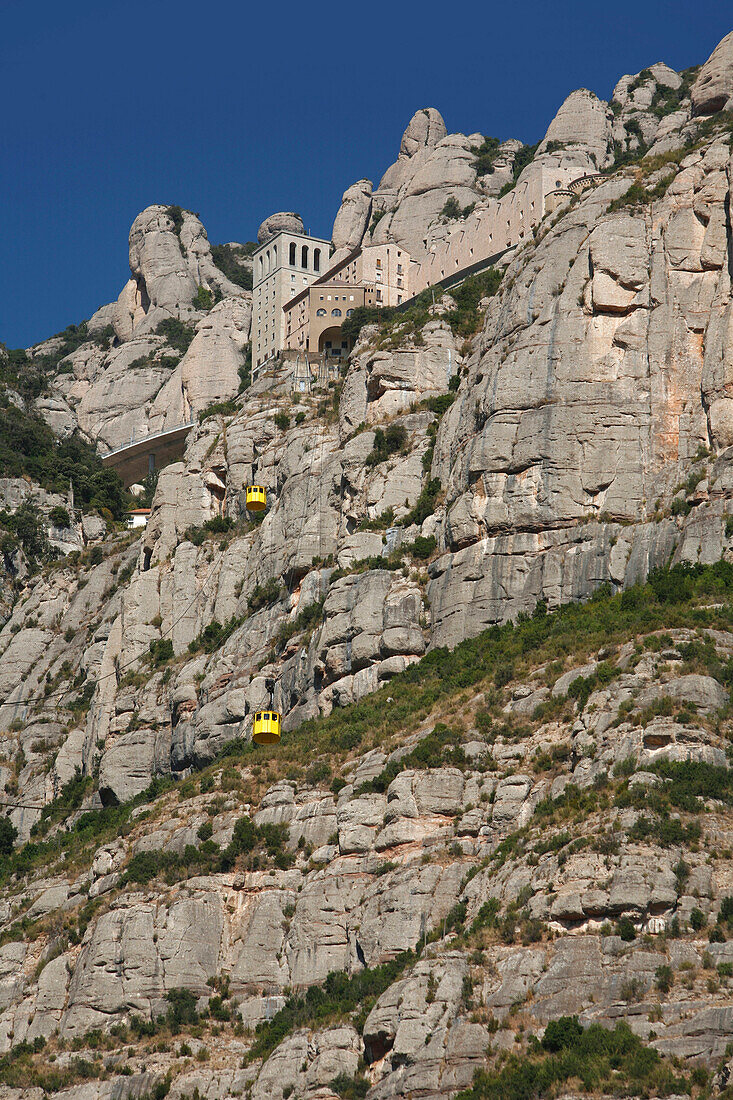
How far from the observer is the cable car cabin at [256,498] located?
83.1m

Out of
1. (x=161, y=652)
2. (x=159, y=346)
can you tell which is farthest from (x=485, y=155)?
(x=161, y=652)

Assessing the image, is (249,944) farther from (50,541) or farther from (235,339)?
(235,339)

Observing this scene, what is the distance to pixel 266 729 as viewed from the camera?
64562 millimetres

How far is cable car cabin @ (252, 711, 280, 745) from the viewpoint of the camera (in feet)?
212

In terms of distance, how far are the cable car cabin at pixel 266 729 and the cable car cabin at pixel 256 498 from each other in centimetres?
2006

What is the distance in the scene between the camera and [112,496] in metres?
121

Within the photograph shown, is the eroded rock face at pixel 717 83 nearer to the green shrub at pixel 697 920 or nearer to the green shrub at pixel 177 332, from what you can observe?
the green shrub at pixel 697 920

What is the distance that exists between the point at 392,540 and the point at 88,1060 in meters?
28.0

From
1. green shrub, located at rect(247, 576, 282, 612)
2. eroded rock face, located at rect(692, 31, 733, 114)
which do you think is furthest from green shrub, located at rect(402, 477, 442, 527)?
eroded rock face, located at rect(692, 31, 733, 114)

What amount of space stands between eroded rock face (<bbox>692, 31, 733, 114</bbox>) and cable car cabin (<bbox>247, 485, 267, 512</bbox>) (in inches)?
1252

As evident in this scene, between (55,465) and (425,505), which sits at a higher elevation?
(55,465)

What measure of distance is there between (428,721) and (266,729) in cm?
988

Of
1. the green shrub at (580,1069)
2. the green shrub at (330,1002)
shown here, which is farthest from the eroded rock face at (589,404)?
the green shrub at (580,1069)

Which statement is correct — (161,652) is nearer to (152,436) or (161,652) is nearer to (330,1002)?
(330,1002)
